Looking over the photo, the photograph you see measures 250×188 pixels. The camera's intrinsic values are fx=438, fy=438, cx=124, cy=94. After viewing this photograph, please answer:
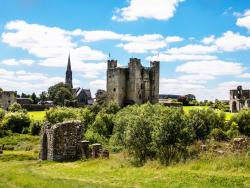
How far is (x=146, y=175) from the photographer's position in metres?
19.5

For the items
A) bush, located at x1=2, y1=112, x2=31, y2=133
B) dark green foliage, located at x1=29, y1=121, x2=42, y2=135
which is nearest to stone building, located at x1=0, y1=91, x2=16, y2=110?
bush, located at x1=2, y1=112, x2=31, y2=133

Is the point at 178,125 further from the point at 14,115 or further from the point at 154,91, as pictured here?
the point at 154,91

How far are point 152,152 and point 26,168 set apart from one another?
7767mm

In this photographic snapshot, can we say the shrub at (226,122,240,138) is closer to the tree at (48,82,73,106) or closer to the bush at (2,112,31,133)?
Answer: the bush at (2,112,31,133)

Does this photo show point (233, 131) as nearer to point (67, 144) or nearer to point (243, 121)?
point (243, 121)

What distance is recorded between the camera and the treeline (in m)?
26.7

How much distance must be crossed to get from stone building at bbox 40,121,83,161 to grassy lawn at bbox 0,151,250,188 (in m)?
4.82

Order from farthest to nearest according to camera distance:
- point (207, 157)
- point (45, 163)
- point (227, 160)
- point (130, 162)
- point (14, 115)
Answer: point (14, 115)
point (45, 163)
point (130, 162)
point (207, 157)
point (227, 160)

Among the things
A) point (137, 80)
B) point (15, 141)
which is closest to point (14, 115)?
point (15, 141)

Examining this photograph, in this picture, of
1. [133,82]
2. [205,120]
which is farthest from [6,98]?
[205,120]

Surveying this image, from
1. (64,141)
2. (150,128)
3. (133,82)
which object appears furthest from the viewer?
(133,82)

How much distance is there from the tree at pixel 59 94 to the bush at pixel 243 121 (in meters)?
77.0

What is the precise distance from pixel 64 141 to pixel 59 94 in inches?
4549

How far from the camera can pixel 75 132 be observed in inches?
1214
